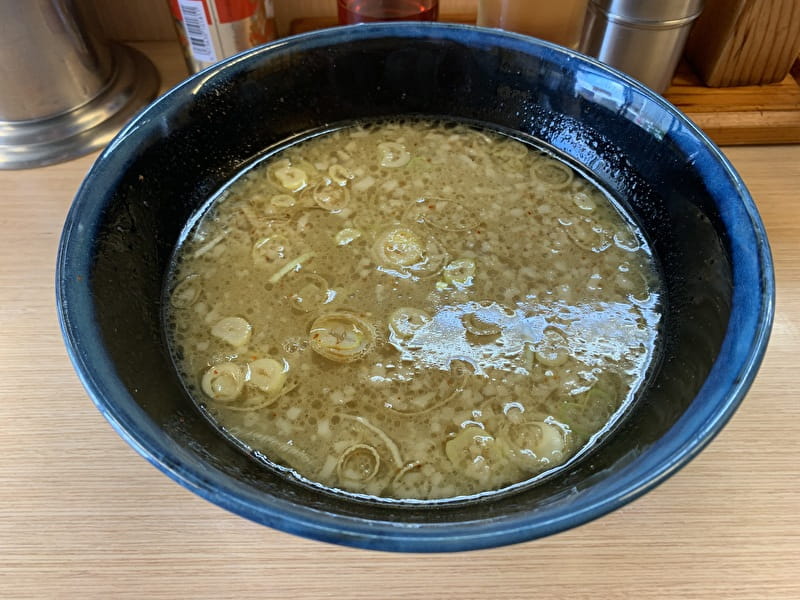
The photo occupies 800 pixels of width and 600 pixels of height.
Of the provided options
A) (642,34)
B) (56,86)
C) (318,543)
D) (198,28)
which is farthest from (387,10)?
(318,543)

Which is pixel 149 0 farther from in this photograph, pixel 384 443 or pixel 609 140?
pixel 384 443

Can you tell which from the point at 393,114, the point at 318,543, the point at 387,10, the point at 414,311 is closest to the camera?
the point at 318,543

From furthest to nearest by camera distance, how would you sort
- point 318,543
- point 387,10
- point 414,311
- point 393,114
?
point 387,10
point 393,114
point 414,311
point 318,543

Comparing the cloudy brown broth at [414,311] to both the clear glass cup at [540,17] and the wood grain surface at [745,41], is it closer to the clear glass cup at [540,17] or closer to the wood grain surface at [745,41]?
the clear glass cup at [540,17]

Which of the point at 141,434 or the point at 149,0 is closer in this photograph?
the point at 141,434

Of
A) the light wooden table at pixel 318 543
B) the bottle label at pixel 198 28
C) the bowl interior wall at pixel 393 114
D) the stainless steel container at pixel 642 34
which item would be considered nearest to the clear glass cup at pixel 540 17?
the stainless steel container at pixel 642 34

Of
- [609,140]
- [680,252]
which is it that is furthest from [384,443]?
[609,140]

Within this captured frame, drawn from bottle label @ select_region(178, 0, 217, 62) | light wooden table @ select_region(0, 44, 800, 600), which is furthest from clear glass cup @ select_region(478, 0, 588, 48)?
light wooden table @ select_region(0, 44, 800, 600)

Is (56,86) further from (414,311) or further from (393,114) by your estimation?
(414,311)
